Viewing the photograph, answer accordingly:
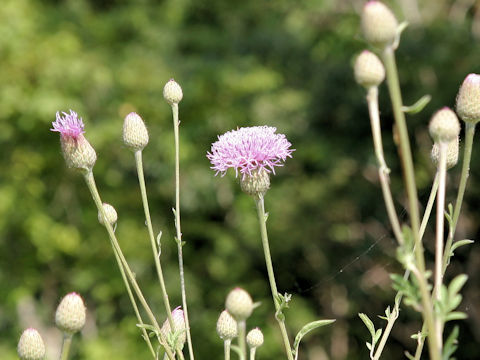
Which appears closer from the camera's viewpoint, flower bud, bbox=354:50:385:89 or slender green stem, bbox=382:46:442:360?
slender green stem, bbox=382:46:442:360

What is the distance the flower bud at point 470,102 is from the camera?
94 centimetres

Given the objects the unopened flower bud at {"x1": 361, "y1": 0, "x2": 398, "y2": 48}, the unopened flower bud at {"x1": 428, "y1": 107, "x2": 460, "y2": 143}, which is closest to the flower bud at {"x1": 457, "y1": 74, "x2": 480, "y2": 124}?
the unopened flower bud at {"x1": 428, "y1": 107, "x2": 460, "y2": 143}

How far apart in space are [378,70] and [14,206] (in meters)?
4.32

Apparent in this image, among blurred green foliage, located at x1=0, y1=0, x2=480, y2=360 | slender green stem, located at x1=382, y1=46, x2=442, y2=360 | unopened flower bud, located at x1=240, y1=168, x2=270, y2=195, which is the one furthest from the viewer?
blurred green foliage, located at x1=0, y1=0, x2=480, y2=360

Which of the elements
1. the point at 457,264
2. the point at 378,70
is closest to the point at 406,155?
the point at 378,70

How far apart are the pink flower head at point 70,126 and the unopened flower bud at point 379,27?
0.51 m

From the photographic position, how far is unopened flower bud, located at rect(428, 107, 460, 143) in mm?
846

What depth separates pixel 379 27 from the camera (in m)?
0.75

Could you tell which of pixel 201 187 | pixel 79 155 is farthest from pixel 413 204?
pixel 201 187

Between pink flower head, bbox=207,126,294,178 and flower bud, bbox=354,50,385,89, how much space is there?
25 centimetres

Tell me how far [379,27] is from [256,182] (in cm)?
36

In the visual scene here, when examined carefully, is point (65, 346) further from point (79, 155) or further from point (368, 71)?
point (368, 71)

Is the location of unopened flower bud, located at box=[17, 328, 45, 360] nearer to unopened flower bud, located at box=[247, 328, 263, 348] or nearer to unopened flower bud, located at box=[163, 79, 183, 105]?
unopened flower bud, located at box=[247, 328, 263, 348]

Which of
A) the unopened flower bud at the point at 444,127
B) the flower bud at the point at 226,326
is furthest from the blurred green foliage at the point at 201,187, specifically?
the unopened flower bud at the point at 444,127
